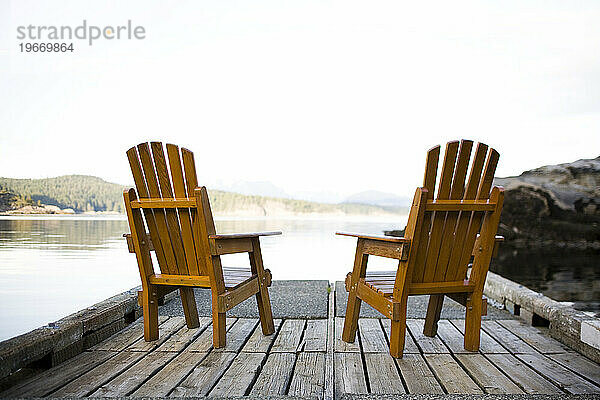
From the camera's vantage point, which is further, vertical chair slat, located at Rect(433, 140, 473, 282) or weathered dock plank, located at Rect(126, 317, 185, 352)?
weathered dock plank, located at Rect(126, 317, 185, 352)

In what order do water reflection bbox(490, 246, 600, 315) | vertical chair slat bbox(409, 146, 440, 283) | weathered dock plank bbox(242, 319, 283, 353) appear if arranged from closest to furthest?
vertical chair slat bbox(409, 146, 440, 283) < weathered dock plank bbox(242, 319, 283, 353) < water reflection bbox(490, 246, 600, 315)

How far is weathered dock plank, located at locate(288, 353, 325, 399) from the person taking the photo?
6.44 ft

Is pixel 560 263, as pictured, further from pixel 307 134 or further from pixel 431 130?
pixel 307 134

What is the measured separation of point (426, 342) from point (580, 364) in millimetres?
772

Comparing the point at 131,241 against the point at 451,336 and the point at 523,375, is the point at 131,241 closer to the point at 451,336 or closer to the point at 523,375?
the point at 451,336

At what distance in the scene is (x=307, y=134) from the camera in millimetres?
15234

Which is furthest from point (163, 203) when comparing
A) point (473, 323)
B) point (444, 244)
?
point (473, 323)

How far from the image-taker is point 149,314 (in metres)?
→ 2.75

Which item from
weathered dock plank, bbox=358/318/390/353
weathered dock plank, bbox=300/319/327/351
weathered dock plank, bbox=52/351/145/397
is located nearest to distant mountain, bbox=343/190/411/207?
weathered dock plank, bbox=358/318/390/353

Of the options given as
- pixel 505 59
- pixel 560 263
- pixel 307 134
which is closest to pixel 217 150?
pixel 307 134

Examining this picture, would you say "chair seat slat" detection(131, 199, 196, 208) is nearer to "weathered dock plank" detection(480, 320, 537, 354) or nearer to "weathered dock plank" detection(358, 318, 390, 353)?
"weathered dock plank" detection(358, 318, 390, 353)

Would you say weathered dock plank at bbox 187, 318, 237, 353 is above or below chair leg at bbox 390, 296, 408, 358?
below

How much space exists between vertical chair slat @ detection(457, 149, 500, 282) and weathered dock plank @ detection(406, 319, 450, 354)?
469 mm

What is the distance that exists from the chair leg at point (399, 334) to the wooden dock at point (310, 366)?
6 centimetres
